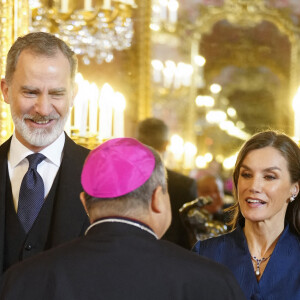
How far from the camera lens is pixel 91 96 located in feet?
10.9

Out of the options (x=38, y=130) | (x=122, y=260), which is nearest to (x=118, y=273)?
A: (x=122, y=260)

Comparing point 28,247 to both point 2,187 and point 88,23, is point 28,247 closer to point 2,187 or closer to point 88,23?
point 2,187

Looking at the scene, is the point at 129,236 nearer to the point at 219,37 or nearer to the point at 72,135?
the point at 72,135

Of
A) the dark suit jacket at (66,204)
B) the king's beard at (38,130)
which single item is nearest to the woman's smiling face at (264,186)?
the dark suit jacket at (66,204)

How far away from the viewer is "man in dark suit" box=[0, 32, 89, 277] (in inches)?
83.7

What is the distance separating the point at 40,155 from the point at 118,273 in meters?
0.76

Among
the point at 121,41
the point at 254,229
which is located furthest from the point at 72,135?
the point at 121,41

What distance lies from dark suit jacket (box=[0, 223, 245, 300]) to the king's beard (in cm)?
64

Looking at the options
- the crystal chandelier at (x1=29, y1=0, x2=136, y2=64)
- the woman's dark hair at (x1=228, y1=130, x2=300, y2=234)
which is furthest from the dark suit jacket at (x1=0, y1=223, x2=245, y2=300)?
the crystal chandelier at (x1=29, y1=0, x2=136, y2=64)

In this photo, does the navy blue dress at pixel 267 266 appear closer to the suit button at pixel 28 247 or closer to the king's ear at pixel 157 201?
the suit button at pixel 28 247

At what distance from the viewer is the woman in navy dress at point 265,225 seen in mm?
2480

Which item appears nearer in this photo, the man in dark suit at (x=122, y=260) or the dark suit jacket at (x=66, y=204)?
the man in dark suit at (x=122, y=260)

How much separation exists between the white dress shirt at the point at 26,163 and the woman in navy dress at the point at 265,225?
64 centimetres

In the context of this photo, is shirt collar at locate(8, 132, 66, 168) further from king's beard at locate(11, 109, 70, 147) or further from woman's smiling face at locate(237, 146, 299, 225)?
woman's smiling face at locate(237, 146, 299, 225)
